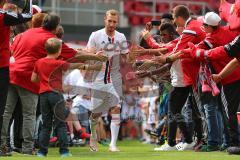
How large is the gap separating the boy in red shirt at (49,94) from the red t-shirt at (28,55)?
0.70m

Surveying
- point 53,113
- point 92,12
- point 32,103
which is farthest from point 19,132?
point 92,12

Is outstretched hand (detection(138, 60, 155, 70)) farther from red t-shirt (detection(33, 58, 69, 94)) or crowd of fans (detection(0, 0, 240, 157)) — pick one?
red t-shirt (detection(33, 58, 69, 94))

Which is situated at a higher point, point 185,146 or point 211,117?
point 211,117

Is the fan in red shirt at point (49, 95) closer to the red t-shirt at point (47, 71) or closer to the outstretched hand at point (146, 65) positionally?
the red t-shirt at point (47, 71)

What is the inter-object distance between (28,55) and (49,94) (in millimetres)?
1192

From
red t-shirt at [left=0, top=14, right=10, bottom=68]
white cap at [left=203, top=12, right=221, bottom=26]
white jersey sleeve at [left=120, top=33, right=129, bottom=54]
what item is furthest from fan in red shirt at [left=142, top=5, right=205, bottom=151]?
red t-shirt at [left=0, top=14, right=10, bottom=68]

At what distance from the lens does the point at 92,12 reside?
34.4 meters

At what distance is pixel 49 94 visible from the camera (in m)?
11.6

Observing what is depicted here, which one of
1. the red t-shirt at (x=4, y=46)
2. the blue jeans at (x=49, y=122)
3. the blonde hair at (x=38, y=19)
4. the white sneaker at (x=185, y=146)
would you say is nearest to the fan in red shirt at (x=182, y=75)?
the white sneaker at (x=185, y=146)

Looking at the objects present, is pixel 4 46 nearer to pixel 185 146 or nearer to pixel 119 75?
pixel 119 75

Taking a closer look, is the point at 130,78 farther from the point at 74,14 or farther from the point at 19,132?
the point at 74,14

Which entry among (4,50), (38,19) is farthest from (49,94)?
(38,19)

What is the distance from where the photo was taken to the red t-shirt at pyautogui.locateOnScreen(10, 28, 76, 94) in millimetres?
12422

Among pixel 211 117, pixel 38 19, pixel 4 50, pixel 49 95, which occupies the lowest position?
pixel 211 117
